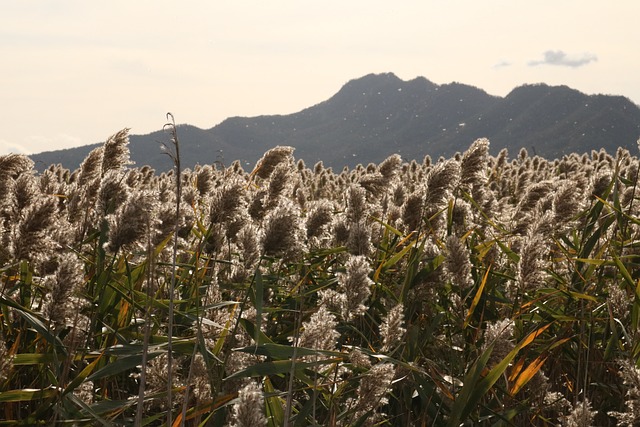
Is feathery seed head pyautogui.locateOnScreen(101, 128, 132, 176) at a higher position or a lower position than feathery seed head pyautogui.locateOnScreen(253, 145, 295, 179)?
higher

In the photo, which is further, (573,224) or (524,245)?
(573,224)

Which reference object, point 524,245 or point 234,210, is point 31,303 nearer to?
point 234,210

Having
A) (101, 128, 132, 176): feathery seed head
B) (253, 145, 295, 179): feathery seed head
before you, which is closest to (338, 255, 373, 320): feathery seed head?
(101, 128, 132, 176): feathery seed head

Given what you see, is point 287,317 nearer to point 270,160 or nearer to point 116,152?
point 116,152

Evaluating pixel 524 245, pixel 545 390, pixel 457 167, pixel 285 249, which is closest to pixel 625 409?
pixel 545 390

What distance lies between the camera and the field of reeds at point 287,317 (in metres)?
2.64

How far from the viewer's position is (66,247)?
358cm

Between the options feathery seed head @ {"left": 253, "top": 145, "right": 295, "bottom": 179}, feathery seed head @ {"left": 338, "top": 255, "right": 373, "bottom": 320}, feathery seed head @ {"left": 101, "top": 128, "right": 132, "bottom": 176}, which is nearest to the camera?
feathery seed head @ {"left": 338, "top": 255, "right": 373, "bottom": 320}

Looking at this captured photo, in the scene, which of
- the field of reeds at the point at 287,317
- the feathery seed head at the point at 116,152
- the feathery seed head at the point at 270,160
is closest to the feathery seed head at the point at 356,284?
the field of reeds at the point at 287,317

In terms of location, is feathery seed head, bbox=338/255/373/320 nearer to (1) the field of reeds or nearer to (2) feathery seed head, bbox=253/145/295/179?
(1) the field of reeds

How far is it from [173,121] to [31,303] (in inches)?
66.5

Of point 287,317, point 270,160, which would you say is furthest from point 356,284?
point 270,160

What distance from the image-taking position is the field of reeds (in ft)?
8.68

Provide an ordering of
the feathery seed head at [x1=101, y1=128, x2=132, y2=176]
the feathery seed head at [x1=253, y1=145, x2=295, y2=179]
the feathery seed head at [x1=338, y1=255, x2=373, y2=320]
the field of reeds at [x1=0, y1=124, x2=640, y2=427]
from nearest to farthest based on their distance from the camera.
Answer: the field of reeds at [x1=0, y1=124, x2=640, y2=427]
the feathery seed head at [x1=338, y1=255, x2=373, y2=320]
the feathery seed head at [x1=101, y1=128, x2=132, y2=176]
the feathery seed head at [x1=253, y1=145, x2=295, y2=179]
